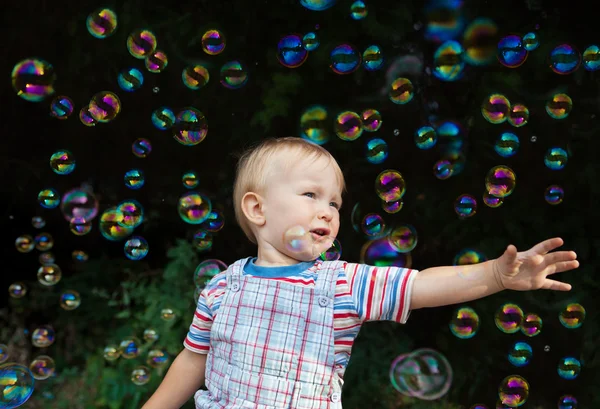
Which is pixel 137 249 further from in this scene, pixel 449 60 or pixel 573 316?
pixel 573 316

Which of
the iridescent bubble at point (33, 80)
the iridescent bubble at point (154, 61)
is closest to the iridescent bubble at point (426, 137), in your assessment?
the iridescent bubble at point (154, 61)

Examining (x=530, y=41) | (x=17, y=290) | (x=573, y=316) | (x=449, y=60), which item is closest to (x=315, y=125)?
(x=449, y=60)

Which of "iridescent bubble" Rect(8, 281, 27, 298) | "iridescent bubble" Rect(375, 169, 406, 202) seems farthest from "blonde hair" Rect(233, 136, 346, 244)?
"iridescent bubble" Rect(8, 281, 27, 298)

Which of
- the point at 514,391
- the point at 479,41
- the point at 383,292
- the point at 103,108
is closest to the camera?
the point at 383,292

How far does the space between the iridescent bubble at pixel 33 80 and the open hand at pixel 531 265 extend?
2652 mm

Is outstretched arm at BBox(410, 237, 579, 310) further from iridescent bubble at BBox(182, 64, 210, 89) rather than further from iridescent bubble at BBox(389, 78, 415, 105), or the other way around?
iridescent bubble at BBox(182, 64, 210, 89)

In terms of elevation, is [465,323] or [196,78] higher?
[196,78]

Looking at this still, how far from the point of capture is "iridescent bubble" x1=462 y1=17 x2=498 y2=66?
3.62m

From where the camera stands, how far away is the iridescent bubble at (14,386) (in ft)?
8.93

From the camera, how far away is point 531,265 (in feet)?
5.17

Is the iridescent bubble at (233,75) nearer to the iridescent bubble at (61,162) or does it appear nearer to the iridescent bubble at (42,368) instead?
the iridescent bubble at (61,162)

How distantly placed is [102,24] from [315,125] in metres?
1.19

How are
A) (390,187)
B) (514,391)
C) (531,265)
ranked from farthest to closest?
(390,187), (514,391), (531,265)

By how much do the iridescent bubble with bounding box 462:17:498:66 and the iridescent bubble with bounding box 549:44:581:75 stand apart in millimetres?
441
